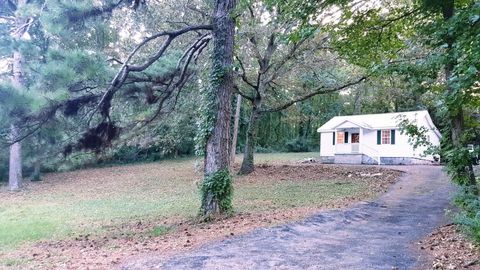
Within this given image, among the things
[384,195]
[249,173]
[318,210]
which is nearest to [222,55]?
[318,210]

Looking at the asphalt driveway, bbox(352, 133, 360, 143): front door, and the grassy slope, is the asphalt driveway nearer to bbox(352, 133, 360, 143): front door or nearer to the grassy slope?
the grassy slope

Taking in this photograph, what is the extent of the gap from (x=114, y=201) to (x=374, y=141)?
17828mm

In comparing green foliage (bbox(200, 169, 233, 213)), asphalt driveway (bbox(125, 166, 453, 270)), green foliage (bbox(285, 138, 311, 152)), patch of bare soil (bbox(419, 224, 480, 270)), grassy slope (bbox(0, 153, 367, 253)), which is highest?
green foliage (bbox(285, 138, 311, 152))

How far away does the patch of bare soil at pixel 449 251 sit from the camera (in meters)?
4.45

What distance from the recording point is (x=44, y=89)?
19.1 feet

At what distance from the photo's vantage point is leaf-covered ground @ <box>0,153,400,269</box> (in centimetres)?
649

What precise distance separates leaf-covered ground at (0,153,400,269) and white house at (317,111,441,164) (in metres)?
6.66

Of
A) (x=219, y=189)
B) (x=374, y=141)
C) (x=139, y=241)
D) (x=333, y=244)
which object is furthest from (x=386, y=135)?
(x=139, y=241)

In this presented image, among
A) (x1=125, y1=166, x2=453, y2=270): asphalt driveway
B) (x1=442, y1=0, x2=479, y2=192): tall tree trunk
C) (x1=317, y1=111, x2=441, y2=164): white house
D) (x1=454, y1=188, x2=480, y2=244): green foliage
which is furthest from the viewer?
(x1=317, y1=111, x2=441, y2=164): white house

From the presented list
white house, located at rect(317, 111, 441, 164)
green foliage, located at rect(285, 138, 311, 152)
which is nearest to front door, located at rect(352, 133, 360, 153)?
white house, located at rect(317, 111, 441, 164)

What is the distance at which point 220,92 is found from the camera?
28.1 ft

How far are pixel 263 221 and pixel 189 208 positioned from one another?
12.2ft

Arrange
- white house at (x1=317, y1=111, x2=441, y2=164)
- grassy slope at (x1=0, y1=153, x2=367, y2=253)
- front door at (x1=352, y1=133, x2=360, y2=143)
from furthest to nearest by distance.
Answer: front door at (x1=352, y1=133, x2=360, y2=143) < white house at (x1=317, y1=111, x2=441, y2=164) < grassy slope at (x1=0, y1=153, x2=367, y2=253)

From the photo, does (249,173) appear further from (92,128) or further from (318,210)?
(92,128)
